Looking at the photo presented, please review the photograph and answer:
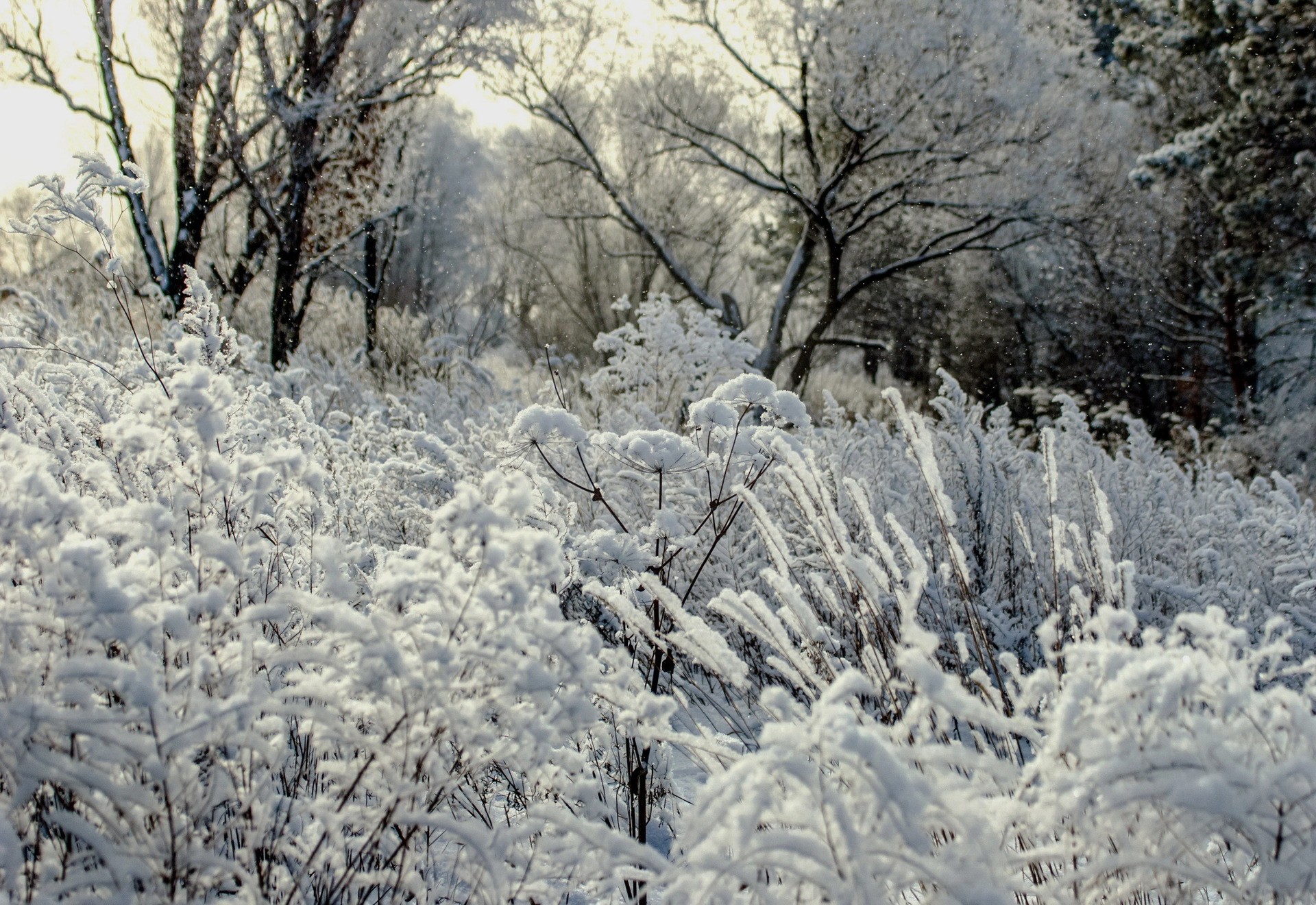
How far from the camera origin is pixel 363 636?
3.36ft

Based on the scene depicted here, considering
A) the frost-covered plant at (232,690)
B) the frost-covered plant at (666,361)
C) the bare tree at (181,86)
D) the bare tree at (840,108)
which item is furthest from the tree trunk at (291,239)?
the frost-covered plant at (232,690)

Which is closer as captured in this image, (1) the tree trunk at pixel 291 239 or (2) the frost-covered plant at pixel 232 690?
(2) the frost-covered plant at pixel 232 690

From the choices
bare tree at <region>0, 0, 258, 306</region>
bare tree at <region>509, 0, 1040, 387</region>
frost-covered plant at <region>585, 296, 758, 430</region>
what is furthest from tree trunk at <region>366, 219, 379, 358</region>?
frost-covered plant at <region>585, 296, 758, 430</region>

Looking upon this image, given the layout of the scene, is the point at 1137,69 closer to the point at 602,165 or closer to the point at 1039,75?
the point at 1039,75

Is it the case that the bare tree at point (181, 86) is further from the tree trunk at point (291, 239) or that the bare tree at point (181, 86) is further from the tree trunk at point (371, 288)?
the tree trunk at point (371, 288)

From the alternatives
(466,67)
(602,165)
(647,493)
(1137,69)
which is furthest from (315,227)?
(1137,69)

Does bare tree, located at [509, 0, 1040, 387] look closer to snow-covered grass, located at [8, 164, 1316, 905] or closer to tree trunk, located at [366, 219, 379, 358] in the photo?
tree trunk, located at [366, 219, 379, 358]

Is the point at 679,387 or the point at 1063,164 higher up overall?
the point at 1063,164

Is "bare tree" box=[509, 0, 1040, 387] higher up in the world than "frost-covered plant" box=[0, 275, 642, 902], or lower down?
higher up

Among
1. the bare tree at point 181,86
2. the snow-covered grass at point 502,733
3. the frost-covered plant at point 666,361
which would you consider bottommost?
the snow-covered grass at point 502,733

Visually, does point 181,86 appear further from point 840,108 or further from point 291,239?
point 840,108

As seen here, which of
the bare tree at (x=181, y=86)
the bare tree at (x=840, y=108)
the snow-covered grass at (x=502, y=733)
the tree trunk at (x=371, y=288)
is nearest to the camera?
the snow-covered grass at (x=502, y=733)

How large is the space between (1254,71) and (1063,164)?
11.7 ft

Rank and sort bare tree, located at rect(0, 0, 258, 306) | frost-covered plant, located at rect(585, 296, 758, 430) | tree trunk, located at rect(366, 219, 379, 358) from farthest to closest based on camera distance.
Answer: tree trunk, located at rect(366, 219, 379, 358) → bare tree, located at rect(0, 0, 258, 306) → frost-covered plant, located at rect(585, 296, 758, 430)
